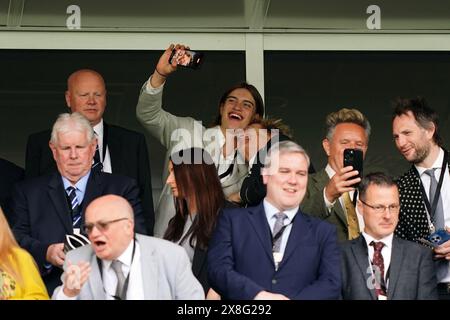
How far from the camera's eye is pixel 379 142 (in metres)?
9.87

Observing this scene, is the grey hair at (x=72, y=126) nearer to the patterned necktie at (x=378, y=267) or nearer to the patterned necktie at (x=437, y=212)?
the patterned necktie at (x=378, y=267)

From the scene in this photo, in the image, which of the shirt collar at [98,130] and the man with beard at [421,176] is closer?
the man with beard at [421,176]

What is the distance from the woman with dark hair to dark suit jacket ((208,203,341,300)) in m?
0.33

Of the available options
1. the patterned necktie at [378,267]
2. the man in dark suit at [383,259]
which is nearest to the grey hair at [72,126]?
the man in dark suit at [383,259]

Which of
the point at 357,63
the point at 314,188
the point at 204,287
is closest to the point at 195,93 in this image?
the point at 357,63

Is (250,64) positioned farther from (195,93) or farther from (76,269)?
(76,269)

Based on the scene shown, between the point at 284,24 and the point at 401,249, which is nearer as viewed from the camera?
the point at 401,249

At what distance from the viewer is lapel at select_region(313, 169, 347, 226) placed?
773cm

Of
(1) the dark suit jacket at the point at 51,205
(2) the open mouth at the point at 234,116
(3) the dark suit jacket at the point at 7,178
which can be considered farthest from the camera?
(2) the open mouth at the point at 234,116

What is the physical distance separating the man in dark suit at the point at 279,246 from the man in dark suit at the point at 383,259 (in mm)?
239

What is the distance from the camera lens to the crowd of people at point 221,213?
6738 millimetres

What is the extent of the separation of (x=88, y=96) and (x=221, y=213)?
157cm

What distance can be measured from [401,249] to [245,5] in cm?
296

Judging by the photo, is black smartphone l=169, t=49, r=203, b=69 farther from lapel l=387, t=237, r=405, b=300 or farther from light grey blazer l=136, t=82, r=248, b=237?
lapel l=387, t=237, r=405, b=300
